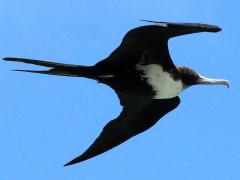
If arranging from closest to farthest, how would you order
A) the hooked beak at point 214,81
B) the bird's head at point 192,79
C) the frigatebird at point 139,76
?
1. the frigatebird at point 139,76
2. the bird's head at point 192,79
3. the hooked beak at point 214,81

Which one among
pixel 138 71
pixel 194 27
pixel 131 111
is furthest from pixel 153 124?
pixel 194 27

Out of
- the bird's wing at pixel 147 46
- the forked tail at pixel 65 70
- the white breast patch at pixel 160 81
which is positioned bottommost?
the white breast patch at pixel 160 81

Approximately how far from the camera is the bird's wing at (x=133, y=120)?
1122cm

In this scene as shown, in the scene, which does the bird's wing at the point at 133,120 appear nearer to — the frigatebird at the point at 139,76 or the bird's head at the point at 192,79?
the frigatebird at the point at 139,76

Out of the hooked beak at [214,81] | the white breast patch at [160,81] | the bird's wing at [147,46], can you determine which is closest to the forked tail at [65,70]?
the bird's wing at [147,46]

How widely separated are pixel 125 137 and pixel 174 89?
96cm

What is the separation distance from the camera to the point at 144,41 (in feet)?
33.5

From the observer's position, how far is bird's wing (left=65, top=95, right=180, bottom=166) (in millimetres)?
11219

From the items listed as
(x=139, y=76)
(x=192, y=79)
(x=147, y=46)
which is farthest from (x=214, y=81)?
(x=147, y=46)

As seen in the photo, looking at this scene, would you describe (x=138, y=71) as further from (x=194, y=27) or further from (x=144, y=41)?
(x=194, y=27)

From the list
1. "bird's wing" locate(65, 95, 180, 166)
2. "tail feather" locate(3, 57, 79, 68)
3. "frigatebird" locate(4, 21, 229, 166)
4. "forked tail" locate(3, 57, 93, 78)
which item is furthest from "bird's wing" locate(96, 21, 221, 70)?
"bird's wing" locate(65, 95, 180, 166)

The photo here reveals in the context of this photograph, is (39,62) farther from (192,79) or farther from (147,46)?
(192,79)

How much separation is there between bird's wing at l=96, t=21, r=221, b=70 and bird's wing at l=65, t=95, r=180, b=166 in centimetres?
91

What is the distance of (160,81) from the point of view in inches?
418
